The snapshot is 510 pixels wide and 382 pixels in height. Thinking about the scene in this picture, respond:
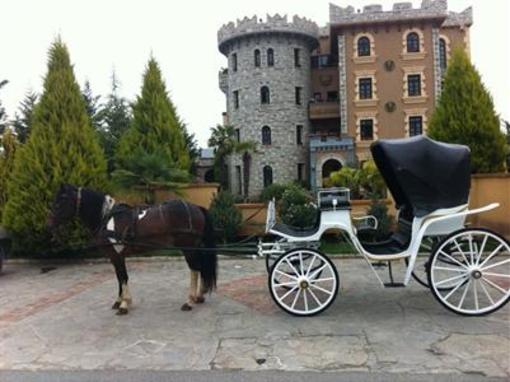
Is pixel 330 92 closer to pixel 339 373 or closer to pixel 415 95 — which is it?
pixel 415 95

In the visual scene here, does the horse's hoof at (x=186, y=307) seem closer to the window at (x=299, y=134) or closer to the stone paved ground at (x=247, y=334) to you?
the stone paved ground at (x=247, y=334)

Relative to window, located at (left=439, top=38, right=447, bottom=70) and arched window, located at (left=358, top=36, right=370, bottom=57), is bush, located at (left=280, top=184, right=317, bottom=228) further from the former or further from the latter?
window, located at (left=439, top=38, right=447, bottom=70)

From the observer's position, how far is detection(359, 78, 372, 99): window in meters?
34.5

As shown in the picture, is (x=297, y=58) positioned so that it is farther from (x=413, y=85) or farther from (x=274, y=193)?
(x=274, y=193)

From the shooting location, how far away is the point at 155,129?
15000 mm

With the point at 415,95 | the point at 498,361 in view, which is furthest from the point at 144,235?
the point at 415,95

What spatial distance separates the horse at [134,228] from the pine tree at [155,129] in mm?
7789

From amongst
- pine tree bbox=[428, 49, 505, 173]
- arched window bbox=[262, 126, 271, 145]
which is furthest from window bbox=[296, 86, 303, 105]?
pine tree bbox=[428, 49, 505, 173]

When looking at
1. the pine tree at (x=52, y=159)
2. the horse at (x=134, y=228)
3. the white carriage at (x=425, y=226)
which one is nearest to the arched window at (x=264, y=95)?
the pine tree at (x=52, y=159)

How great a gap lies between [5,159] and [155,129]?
4.41m

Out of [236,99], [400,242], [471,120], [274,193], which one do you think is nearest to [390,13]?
[236,99]

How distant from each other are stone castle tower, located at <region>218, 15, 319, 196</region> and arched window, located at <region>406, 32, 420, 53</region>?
772cm

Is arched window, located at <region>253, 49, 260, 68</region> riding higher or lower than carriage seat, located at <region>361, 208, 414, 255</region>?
higher

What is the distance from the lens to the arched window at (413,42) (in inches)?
1340
